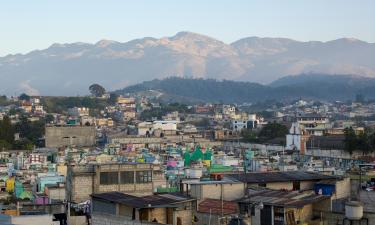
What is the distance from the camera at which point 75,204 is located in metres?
16.7

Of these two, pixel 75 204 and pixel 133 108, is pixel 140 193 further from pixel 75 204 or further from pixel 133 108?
pixel 133 108

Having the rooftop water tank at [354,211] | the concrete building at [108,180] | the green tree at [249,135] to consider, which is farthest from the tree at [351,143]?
the rooftop water tank at [354,211]

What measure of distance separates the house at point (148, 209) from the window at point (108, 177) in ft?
13.7

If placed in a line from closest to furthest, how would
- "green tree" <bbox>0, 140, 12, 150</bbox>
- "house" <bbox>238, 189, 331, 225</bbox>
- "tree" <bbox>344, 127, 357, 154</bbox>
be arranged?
"house" <bbox>238, 189, 331, 225</bbox>
"tree" <bbox>344, 127, 357, 154</bbox>
"green tree" <bbox>0, 140, 12, 150</bbox>

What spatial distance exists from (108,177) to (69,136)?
123ft

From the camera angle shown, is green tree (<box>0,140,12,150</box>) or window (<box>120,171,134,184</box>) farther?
green tree (<box>0,140,12,150</box>)

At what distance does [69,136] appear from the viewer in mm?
54281

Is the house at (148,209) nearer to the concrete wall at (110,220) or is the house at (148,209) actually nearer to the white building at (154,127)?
the concrete wall at (110,220)

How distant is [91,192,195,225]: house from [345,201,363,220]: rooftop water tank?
2.65 meters

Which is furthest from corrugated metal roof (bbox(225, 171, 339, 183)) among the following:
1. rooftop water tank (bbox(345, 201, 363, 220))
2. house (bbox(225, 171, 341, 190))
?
rooftop water tank (bbox(345, 201, 363, 220))

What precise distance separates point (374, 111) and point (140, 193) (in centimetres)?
10473

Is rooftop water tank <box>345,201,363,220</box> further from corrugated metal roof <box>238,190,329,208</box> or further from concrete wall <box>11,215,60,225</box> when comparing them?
concrete wall <box>11,215,60,225</box>

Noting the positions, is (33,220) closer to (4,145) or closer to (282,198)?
(282,198)

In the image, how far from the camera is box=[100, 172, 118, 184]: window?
Answer: 1738 cm
